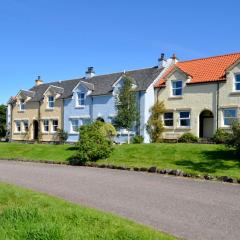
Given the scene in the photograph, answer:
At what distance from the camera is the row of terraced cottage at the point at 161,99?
3444cm

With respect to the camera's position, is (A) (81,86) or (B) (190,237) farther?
(A) (81,86)

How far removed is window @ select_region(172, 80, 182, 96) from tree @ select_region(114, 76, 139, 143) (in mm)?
3773

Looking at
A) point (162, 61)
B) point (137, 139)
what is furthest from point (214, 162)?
point (162, 61)

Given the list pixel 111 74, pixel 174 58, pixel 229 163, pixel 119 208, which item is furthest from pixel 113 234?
pixel 111 74

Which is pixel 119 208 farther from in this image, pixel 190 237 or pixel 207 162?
pixel 207 162

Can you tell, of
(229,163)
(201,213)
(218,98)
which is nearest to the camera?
(201,213)

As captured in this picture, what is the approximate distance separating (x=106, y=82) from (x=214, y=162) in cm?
2580

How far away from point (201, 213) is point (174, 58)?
3296cm

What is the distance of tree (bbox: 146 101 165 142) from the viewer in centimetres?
3778

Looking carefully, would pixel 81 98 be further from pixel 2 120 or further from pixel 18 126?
pixel 2 120

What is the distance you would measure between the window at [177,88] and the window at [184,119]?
1.92 m

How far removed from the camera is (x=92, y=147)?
2502 centimetres

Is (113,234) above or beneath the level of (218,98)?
beneath

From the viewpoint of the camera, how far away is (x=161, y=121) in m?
38.1
